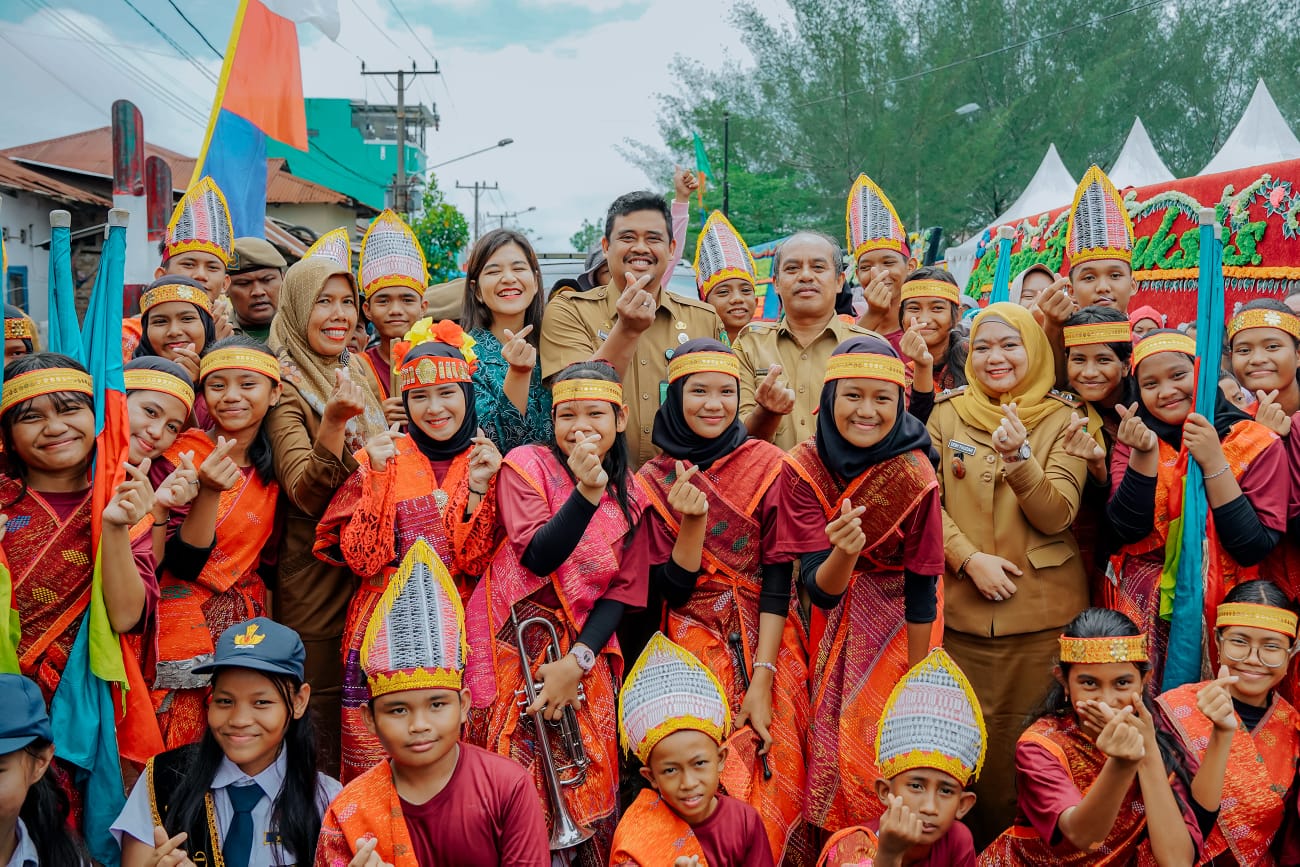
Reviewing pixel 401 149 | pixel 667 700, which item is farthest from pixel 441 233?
pixel 667 700

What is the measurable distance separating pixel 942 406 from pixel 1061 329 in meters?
0.78

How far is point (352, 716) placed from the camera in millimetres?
3695

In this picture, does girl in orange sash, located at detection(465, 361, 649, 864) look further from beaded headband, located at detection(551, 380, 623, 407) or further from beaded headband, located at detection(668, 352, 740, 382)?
beaded headband, located at detection(668, 352, 740, 382)

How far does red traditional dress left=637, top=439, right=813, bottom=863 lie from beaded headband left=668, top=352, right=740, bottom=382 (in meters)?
0.30

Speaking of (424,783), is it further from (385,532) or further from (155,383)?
(155,383)

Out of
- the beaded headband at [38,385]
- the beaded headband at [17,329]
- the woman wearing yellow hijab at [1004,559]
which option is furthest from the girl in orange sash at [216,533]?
the woman wearing yellow hijab at [1004,559]

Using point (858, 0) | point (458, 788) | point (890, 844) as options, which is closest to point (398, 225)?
point (458, 788)

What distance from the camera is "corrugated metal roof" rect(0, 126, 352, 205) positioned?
72.9 ft

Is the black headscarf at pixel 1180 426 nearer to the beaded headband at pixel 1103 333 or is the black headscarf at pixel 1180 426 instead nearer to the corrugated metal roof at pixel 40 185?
the beaded headband at pixel 1103 333

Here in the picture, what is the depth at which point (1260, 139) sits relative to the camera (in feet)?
43.4

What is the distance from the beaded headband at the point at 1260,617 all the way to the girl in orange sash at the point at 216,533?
3384mm

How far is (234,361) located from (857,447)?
2.20 metres

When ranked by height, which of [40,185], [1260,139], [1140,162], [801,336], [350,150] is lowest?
[801,336]

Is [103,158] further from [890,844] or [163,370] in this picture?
[890,844]
